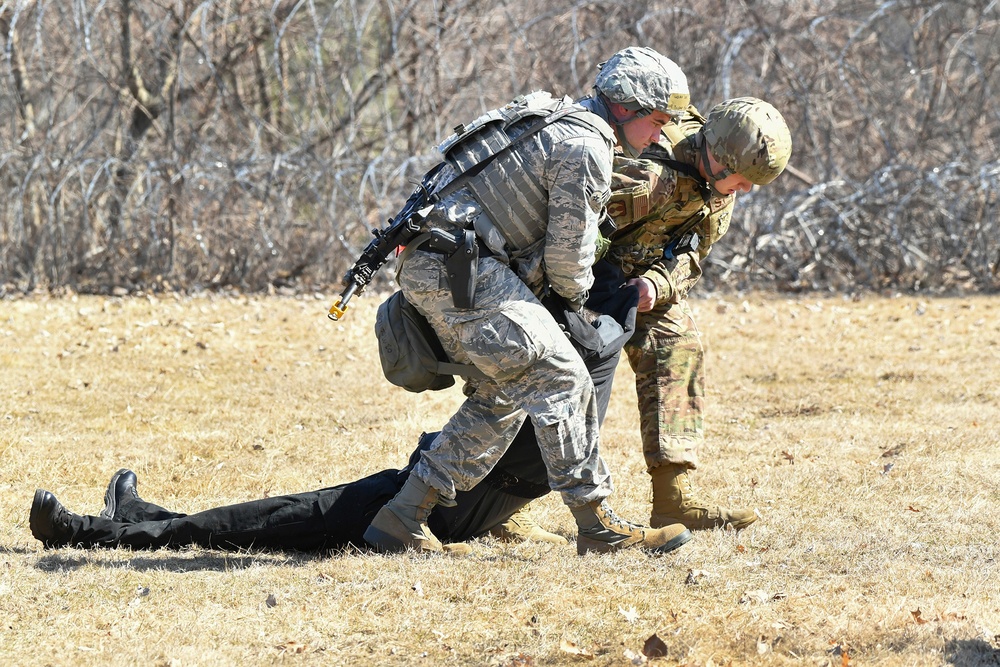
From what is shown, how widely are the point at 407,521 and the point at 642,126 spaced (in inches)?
61.8

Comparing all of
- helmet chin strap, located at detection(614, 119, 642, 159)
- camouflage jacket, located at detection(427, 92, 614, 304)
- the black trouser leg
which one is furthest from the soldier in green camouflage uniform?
the black trouser leg

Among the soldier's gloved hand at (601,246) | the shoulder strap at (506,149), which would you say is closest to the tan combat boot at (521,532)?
the soldier's gloved hand at (601,246)

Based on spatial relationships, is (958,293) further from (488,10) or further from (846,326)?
(488,10)

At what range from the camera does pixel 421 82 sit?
11.4 m

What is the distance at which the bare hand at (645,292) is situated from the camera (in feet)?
14.6

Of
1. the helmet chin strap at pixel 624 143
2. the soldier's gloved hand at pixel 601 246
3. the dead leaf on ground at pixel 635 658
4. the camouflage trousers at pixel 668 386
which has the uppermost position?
the helmet chin strap at pixel 624 143

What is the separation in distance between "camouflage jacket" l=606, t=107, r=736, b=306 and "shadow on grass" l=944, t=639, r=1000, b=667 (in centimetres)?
171

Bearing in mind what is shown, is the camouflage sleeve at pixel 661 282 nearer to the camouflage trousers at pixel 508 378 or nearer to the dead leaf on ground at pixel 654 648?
the camouflage trousers at pixel 508 378

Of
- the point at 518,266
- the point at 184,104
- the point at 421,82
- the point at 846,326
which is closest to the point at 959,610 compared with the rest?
the point at 518,266

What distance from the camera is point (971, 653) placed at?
3.30m

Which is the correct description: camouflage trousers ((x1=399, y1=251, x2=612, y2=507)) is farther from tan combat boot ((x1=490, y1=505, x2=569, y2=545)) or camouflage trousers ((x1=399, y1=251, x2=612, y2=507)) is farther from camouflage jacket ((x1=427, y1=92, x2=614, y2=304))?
tan combat boot ((x1=490, y1=505, x2=569, y2=545))

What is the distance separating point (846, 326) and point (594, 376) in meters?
5.57

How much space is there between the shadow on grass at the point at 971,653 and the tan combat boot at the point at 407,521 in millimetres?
1735

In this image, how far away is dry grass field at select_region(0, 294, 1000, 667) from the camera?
3.46 m
